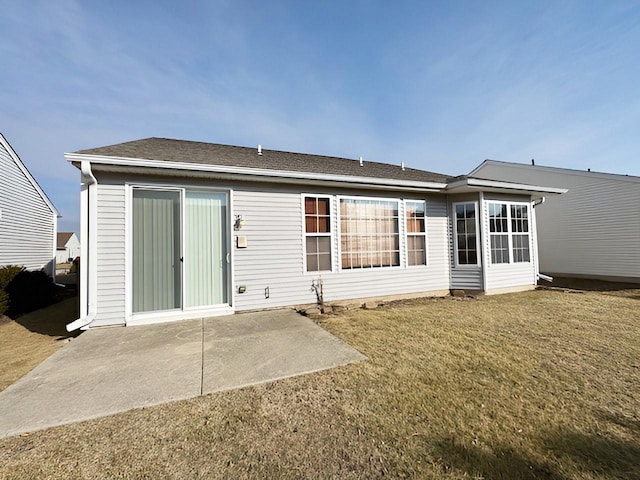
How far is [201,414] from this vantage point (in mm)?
2326

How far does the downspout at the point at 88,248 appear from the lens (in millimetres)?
4543

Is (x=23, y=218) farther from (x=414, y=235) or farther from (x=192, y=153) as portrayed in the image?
(x=414, y=235)

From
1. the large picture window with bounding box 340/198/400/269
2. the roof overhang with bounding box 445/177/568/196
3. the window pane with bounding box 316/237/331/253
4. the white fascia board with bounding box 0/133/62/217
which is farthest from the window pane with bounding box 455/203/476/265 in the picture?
the white fascia board with bounding box 0/133/62/217

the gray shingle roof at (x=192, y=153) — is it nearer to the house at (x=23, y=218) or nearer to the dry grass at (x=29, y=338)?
the dry grass at (x=29, y=338)

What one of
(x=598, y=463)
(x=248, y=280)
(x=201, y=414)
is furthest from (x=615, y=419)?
(x=248, y=280)

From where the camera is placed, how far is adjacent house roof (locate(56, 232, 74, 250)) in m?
40.7

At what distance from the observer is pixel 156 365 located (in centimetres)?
325

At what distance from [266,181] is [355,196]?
7.39ft

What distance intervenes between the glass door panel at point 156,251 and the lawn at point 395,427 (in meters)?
3.11

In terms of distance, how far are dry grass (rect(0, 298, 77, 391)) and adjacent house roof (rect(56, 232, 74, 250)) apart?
1812 inches

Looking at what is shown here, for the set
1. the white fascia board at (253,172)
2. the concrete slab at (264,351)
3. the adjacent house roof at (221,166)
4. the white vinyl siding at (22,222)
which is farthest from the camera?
the white vinyl siding at (22,222)

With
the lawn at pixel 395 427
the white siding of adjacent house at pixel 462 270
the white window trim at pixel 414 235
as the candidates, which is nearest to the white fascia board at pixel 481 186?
the white siding of adjacent house at pixel 462 270

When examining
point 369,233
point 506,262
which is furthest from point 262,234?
point 506,262

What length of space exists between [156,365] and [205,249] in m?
2.61
